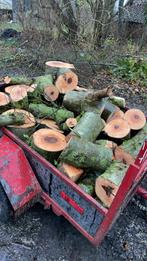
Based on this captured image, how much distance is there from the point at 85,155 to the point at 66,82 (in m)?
1.31

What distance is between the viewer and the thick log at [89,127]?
256 centimetres

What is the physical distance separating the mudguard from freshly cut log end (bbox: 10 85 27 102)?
0.76 meters

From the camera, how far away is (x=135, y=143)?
8.70ft

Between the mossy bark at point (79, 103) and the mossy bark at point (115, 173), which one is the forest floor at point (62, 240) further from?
the mossy bark at point (79, 103)

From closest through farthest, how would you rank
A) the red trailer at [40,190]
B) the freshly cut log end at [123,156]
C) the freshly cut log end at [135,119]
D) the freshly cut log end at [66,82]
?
1. the red trailer at [40,190]
2. the freshly cut log end at [123,156]
3. the freshly cut log end at [135,119]
4. the freshly cut log end at [66,82]

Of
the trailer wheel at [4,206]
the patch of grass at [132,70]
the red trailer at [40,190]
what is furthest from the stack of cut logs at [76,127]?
the patch of grass at [132,70]

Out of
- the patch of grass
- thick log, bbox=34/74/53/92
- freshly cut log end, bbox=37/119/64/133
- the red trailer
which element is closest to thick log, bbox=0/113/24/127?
the red trailer

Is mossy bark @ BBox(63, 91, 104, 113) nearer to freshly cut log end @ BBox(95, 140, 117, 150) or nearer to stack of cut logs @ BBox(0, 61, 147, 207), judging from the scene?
stack of cut logs @ BBox(0, 61, 147, 207)

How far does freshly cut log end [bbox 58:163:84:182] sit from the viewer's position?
7.49 feet

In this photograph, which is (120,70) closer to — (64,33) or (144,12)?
(64,33)

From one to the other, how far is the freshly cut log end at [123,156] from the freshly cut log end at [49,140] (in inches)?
21.2

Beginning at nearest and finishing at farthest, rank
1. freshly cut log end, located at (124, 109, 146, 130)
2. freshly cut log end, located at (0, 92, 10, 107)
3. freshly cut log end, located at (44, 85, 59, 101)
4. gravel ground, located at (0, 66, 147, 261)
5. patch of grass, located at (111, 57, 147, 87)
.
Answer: gravel ground, located at (0, 66, 147, 261)
freshly cut log end, located at (124, 109, 146, 130)
freshly cut log end, located at (0, 92, 10, 107)
freshly cut log end, located at (44, 85, 59, 101)
patch of grass, located at (111, 57, 147, 87)

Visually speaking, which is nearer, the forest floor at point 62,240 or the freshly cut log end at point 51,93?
the forest floor at point 62,240

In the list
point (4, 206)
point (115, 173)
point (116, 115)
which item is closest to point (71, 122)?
point (116, 115)
